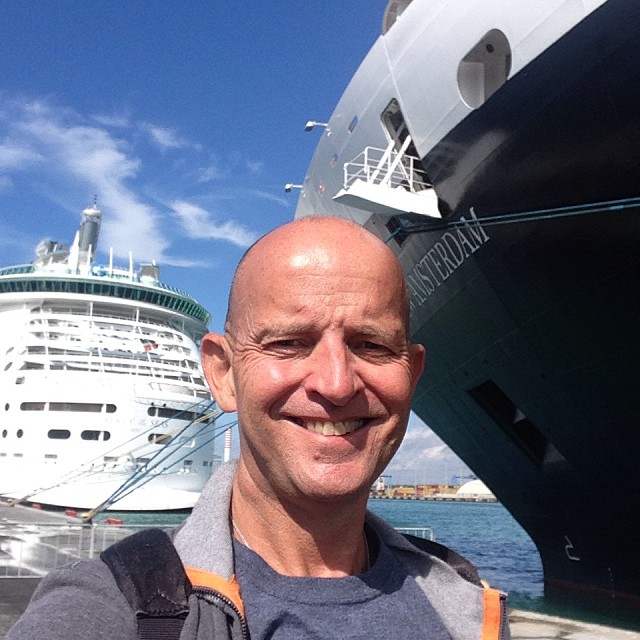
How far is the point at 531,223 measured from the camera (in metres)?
7.96

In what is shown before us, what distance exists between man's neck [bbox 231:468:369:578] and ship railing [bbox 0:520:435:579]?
805cm

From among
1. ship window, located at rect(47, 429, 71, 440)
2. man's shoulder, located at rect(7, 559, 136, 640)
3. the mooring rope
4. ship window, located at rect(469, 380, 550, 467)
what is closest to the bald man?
man's shoulder, located at rect(7, 559, 136, 640)

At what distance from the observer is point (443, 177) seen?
8.69 metres

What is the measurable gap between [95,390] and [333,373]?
1195 inches

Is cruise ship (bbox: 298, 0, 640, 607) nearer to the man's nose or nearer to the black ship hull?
the black ship hull

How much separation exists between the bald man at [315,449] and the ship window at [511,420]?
8.92m

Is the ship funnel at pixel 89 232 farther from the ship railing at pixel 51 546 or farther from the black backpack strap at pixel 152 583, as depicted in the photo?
the black backpack strap at pixel 152 583

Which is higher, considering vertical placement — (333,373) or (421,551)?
(333,373)

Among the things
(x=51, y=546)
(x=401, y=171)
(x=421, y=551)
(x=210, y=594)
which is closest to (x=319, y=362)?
(x=210, y=594)

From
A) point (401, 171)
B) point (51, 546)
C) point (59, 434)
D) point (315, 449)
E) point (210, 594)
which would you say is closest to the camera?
point (210, 594)

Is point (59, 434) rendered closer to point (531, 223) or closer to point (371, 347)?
point (531, 223)

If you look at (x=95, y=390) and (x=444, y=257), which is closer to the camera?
(x=444, y=257)

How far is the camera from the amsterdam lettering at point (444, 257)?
28.5 ft

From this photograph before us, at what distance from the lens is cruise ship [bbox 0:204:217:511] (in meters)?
29.7
